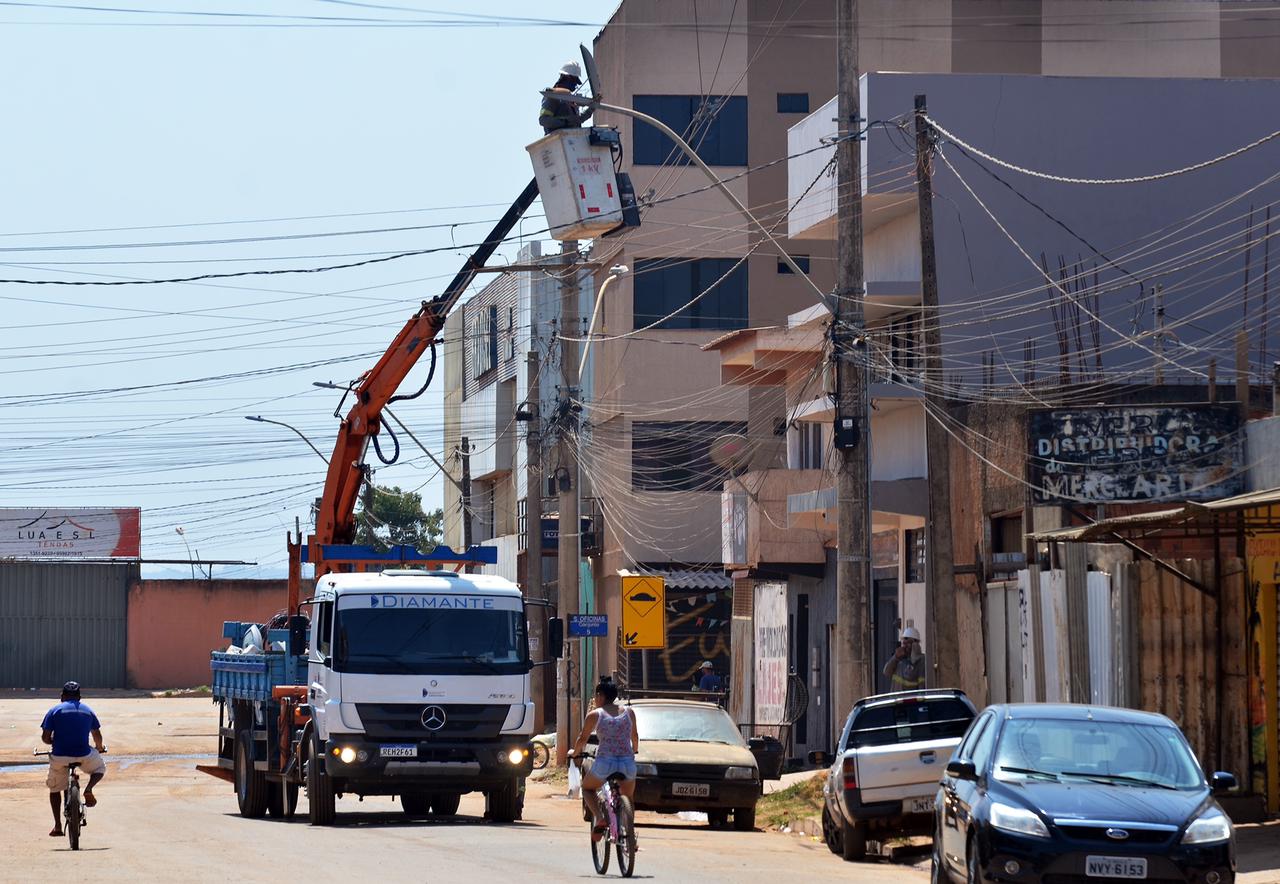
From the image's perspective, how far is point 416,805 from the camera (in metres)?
24.9

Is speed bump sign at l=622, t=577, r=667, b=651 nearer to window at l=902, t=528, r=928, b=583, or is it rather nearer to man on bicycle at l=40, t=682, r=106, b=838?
window at l=902, t=528, r=928, b=583

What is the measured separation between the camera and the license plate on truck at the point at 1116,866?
1212 centimetres

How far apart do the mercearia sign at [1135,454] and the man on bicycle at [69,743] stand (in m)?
12.1

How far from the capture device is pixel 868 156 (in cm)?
3184

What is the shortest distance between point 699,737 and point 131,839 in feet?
23.1

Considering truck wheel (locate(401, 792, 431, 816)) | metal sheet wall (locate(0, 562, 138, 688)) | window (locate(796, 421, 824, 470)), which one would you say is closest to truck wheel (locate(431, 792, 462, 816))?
truck wheel (locate(401, 792, 431, 816))

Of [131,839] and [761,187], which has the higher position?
[761,187]

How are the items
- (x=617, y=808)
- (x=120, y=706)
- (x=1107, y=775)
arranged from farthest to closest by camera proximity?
(x=120, y=706)
(x=617, y=808)
(x=1107, y=775)

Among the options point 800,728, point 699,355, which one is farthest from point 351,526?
point 699,355

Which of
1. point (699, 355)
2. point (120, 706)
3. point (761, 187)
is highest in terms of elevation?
point (761, 187)

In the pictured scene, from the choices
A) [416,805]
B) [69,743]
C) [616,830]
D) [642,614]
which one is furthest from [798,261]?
[616,830]

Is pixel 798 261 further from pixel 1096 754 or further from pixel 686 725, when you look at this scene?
pixel 1096 754

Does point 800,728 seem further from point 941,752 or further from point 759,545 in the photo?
point 941,752

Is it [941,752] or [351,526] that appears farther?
[351,526]
